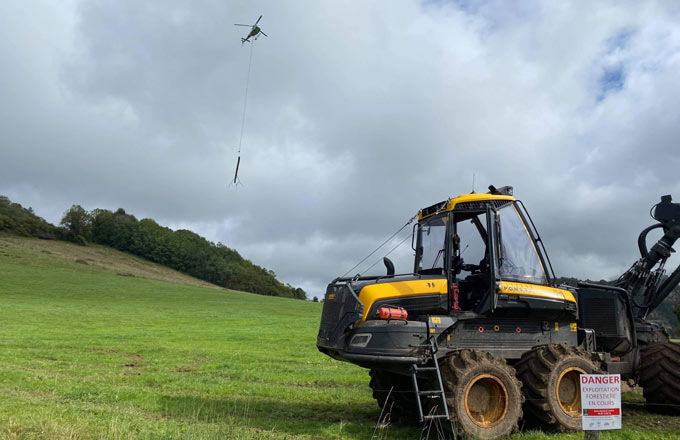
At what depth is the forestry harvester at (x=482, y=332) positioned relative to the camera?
26.3 ft

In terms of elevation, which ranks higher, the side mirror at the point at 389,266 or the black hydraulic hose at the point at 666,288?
the black hydraulic hose at the point at 666,288

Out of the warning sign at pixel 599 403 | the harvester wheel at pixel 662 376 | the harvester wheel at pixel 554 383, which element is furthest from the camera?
the harvester wheel at pixel 662 376

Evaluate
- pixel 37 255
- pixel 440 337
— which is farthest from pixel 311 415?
pixel 37 255

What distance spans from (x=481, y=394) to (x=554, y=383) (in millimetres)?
1153

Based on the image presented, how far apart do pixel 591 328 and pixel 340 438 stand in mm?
5499

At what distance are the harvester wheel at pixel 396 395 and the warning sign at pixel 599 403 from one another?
408 cm

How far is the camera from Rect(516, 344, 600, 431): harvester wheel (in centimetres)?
822

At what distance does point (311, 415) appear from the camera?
10148mm

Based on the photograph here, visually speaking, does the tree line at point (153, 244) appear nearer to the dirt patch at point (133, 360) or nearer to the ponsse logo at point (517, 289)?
the dirt patch at point (133, 360)

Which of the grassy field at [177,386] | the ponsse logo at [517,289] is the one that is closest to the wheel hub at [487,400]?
the grassy field at [177,386]

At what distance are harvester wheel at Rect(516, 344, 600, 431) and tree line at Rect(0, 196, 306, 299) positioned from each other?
356 feet

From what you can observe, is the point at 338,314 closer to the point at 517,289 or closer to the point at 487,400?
the point at 487,400

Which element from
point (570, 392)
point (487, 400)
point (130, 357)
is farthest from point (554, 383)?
point (130, 357)

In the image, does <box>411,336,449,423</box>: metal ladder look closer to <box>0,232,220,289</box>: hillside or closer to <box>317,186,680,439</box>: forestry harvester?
<box>317,186,680,439</box>: forestry harvester
